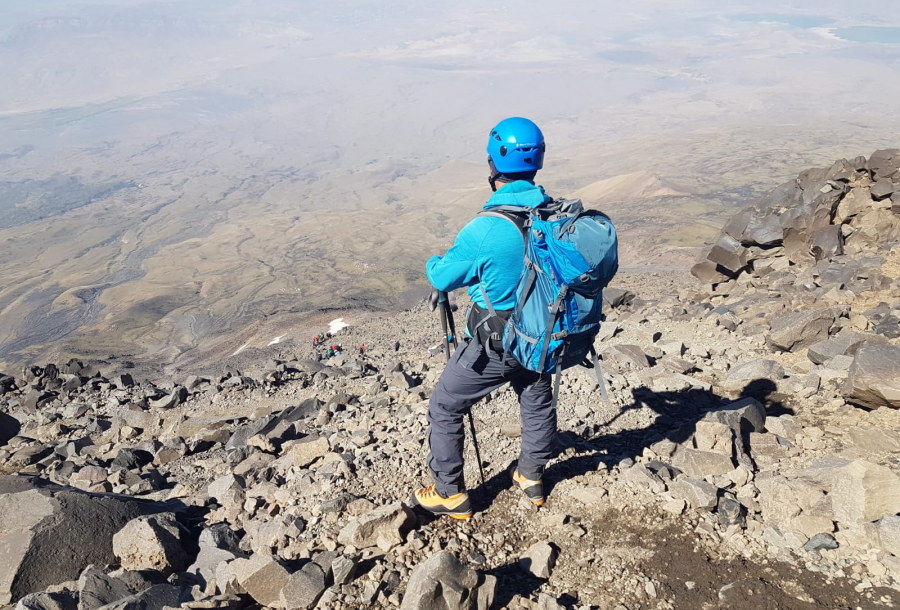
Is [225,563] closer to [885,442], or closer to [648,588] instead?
[648,588]

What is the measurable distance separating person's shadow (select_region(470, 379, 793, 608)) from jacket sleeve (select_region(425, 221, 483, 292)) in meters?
1.69

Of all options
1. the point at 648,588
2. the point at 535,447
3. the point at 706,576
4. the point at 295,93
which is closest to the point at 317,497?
the point at 535,447

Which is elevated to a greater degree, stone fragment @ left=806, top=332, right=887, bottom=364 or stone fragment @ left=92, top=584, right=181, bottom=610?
stone fragment @ left=92, top=584, right=181, bottom=610

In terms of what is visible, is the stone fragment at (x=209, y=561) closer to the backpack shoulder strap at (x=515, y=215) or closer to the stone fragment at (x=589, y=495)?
the stone fragment at (x=589, y=495)

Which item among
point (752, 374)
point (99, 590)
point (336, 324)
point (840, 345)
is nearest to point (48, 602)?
point (99, 590)

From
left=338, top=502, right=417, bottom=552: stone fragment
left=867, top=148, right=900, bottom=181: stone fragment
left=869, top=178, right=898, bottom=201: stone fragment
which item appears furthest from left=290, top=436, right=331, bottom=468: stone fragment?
left=867, top=148, right=900, bottom=181: stone fragment

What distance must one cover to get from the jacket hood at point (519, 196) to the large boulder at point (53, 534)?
10.9 feet

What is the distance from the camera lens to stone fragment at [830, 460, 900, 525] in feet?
10.8

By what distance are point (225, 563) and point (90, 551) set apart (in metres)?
1.03

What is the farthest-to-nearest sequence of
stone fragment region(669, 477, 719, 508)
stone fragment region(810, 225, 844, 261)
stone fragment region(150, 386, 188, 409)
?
stone fragment region(810, 225, 844, 261), stone fragment region(150, 386, 188, 409), stone fragment region(669, 477, 719, 508)

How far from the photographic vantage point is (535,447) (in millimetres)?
3818

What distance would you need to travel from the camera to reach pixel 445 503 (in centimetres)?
379

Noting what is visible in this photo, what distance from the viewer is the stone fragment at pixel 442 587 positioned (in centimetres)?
273

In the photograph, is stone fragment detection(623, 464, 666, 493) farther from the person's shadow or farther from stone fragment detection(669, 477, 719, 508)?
the person's shadow
